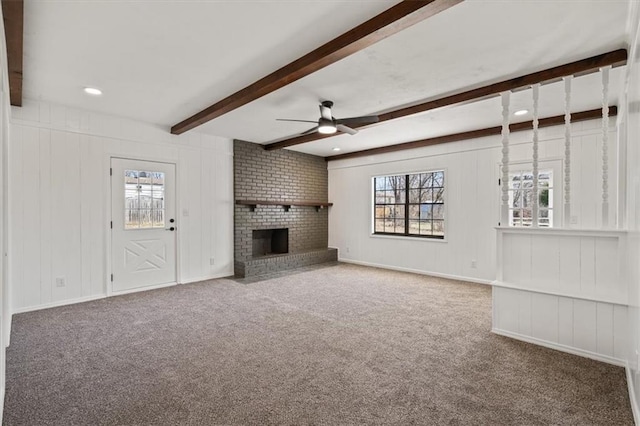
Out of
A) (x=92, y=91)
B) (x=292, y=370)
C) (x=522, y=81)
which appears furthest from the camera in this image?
(x=92, y=91)

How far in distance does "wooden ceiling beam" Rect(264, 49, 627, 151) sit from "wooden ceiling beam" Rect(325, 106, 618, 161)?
1.67 metres

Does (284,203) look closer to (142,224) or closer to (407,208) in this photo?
(407,208)

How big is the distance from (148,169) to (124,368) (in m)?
A: 3.26

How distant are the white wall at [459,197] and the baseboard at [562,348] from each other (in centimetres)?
229

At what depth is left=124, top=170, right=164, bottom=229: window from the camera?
15.4 ft

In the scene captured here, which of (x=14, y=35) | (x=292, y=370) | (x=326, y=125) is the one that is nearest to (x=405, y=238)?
(x=326, y=125)

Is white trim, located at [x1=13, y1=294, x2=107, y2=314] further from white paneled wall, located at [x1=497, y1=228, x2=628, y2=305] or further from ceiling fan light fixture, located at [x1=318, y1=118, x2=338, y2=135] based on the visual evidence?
white paneled wall, located at [x1=497, y1=228, x2=628, y2=305]

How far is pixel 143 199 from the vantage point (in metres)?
4.86

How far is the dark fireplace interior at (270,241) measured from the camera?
670 cm

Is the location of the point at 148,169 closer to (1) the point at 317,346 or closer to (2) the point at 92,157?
(2) the point at 92,157

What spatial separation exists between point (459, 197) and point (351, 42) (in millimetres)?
4002

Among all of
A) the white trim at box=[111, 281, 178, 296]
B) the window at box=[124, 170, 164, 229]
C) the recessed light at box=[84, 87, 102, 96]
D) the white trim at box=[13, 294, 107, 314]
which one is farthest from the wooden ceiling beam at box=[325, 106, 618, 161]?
the white trim at box=[13, 294, 107, 314]

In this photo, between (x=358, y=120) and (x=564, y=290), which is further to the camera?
(x=358, y=120)

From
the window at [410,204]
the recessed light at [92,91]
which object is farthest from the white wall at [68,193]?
the window at [410,204]
